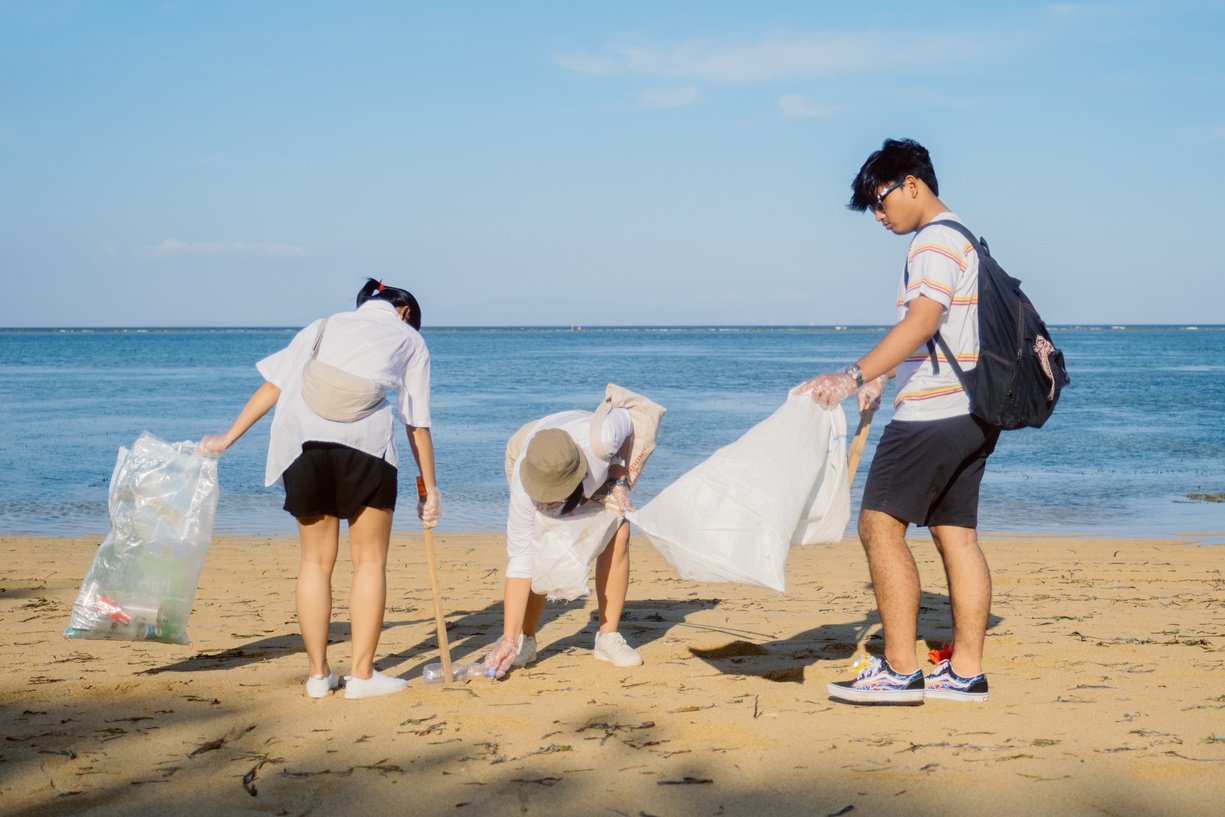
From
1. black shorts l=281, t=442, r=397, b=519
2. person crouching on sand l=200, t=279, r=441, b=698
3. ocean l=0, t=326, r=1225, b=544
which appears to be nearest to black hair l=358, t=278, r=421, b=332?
person crouching on sand l=200, t=279, r=441, b=698

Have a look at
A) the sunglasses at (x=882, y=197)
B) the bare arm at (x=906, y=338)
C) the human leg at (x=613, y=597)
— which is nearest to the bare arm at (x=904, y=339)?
the bare arm at (x=906, y=338)

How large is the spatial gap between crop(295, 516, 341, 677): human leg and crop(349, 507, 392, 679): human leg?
0.28ft

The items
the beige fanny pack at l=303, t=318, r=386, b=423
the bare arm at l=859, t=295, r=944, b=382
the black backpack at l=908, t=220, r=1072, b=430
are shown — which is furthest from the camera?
the beige fanny pack at l=303, t=318, r=386, b=423

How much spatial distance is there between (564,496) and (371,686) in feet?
3.17

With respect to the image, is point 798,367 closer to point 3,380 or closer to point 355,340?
point 3,380

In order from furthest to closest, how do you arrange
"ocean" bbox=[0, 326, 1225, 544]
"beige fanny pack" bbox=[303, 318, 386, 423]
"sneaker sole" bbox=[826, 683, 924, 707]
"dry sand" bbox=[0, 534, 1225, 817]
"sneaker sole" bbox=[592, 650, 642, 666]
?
"ocean" bbox=[0, 326, 1225, 544]
"sneaker sole" bbox=[592, 650, 642, 666]
"beige fanny pack" bbox=[303, 318, 386, 423]
"sneaker sole" bbox=[826, 683, 924, 707]
"dry sand" bbox=[0, 534, 1225, 817]

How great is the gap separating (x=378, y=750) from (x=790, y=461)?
169cm

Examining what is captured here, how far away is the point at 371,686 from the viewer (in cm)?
407

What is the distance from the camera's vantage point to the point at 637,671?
451 cm

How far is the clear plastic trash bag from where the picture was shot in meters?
4.27

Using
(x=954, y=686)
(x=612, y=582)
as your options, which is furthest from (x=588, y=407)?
(x=954, y=686)

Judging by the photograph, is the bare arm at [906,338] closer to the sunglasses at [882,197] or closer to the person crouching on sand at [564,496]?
the sunglasses at [882,197]

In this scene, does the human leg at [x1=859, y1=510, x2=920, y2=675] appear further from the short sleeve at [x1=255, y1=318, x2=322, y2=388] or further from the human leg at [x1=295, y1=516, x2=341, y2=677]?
the short sleeve at [x1=255, y1=318, x2=322, y2=388]

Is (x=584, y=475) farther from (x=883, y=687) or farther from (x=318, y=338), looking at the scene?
(x=883, y=687)
